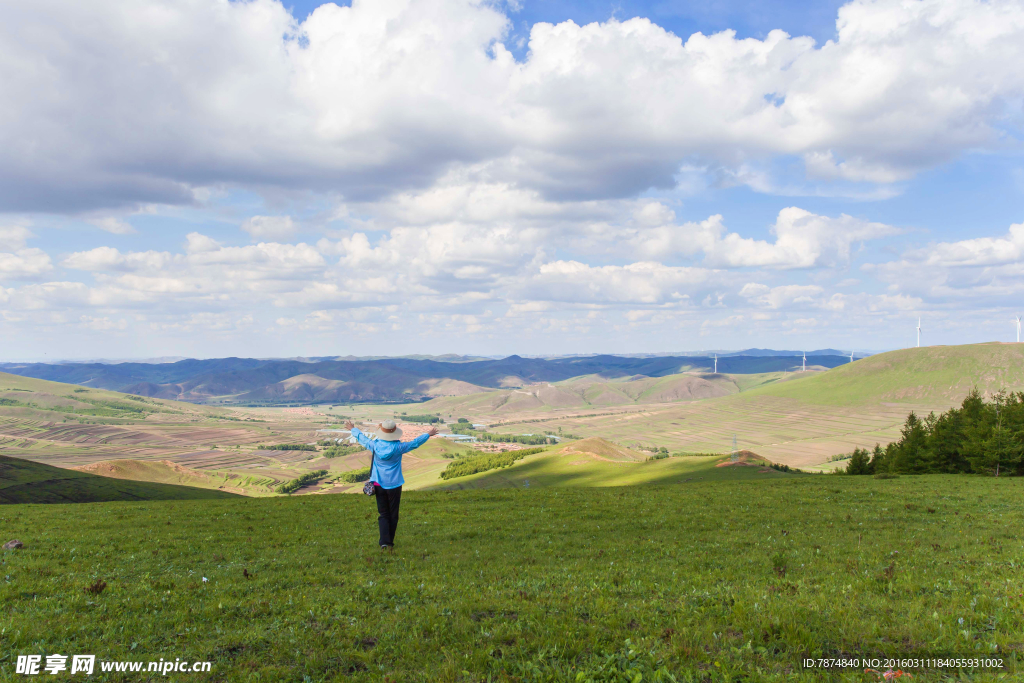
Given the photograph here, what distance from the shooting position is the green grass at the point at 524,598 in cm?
866

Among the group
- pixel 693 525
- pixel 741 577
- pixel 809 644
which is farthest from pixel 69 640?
pixel 693 525

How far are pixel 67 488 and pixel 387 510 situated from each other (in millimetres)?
130499

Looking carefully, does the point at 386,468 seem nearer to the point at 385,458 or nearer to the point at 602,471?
the point at 385,458

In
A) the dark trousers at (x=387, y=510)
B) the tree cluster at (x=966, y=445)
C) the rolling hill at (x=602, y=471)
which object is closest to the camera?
the dark trousers at (x=387, y=510)

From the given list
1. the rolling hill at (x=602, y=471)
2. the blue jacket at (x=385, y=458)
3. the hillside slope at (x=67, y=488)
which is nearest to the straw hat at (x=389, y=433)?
the blue jacket at (x=385, y=458)

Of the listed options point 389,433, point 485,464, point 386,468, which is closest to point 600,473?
point 485,464

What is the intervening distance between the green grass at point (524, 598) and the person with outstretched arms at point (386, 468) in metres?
1.29

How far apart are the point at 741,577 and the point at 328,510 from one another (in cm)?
2586

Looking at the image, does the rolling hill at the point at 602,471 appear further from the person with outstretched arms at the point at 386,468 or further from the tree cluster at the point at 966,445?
the person with outstretched arms at the point at 386,468

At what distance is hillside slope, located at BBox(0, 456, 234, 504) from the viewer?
10111cm

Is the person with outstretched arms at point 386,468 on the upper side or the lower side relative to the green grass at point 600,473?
upper

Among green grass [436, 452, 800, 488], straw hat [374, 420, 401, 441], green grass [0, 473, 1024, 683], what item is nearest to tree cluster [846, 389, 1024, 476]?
green grass [436, 452, 800, 488]

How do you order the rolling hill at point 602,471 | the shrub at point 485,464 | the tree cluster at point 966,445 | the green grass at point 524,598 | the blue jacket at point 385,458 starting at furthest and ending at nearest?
the shrub at point 485,464 → the rolling hill at point 602,471 → the tree cluster at point 966,445 → the blue jacket at point 385,458 → the green grass at point 524,598

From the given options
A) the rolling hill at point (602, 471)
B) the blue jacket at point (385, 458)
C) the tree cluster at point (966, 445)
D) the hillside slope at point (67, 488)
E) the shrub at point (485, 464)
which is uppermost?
the blue jacket at point (385, 458)
